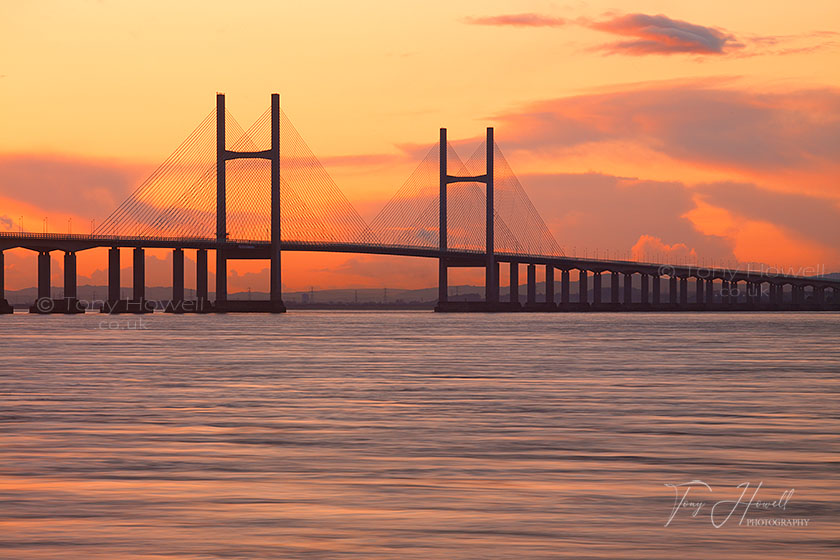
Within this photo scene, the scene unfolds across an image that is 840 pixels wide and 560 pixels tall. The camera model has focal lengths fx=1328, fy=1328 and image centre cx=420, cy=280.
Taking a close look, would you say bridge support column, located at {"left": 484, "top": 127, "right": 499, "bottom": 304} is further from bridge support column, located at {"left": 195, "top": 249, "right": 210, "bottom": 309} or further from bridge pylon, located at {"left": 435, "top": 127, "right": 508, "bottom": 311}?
bridge support column, located at {"left": 195, "top": 249, "right": 210, "bottom": 309}

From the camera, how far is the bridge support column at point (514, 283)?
6147 inches

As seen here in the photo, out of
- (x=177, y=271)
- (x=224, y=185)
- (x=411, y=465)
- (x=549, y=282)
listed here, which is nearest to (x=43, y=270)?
(x=177, y=271)

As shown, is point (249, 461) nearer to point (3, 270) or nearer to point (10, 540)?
point (10, 540)

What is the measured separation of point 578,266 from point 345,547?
5797 inches

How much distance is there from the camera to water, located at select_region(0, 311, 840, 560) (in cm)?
946

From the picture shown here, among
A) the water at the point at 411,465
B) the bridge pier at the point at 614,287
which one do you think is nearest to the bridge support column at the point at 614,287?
the bridge pier at the point at 614,287

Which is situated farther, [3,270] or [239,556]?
[3,270]

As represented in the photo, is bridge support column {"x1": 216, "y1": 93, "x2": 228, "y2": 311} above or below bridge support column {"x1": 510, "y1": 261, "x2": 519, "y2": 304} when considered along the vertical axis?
above

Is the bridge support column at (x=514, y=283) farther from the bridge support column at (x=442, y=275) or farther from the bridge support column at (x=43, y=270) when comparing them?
the bridge support column at (x=43, y=270)

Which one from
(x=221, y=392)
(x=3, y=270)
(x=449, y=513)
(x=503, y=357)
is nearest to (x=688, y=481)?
(x=449, y=513)

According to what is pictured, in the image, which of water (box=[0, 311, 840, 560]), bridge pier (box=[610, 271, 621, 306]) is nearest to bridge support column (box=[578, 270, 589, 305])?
bridge pier (box=[610, 271, 621, 306])

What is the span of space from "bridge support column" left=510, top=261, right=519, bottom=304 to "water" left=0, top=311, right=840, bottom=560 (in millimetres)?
125232

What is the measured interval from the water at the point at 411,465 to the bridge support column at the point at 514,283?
125232mm

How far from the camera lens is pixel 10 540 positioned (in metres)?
9.38
